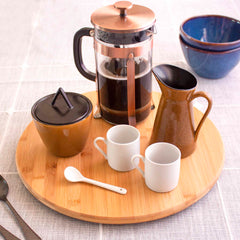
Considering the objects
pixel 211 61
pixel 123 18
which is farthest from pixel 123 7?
pixel 211 61

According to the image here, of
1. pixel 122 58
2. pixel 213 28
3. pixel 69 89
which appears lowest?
pixel 69 89

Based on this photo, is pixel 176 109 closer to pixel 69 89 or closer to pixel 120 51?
pixel 120 51

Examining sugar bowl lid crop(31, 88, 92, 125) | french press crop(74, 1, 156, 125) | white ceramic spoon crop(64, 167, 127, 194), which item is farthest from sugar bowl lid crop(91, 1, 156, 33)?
white ceramic spoon crop(64, 167, 127, 194)

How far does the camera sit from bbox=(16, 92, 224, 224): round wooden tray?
632 millimetres

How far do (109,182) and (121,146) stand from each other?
0.08m

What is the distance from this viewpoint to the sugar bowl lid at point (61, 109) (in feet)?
2.27

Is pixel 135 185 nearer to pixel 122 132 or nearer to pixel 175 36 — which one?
pixel 122 132

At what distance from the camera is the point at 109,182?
688 millimetres

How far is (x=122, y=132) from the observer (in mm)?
717

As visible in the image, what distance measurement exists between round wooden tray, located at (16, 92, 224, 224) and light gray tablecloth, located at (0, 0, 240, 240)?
0.03 metres

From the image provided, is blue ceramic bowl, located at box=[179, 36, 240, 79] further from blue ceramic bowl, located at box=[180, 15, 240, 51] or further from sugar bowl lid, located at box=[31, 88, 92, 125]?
sugar bowl lid, located at box=[31, 88, 92, 125]

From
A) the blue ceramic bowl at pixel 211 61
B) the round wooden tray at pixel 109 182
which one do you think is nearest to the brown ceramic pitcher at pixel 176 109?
the round wooden tray at pixel 109 182

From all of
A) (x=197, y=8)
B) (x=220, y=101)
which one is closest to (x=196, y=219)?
(x=220, y=101)

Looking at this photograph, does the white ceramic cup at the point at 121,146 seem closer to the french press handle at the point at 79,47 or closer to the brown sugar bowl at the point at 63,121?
the brown sugar bowl at the point at 63,121
